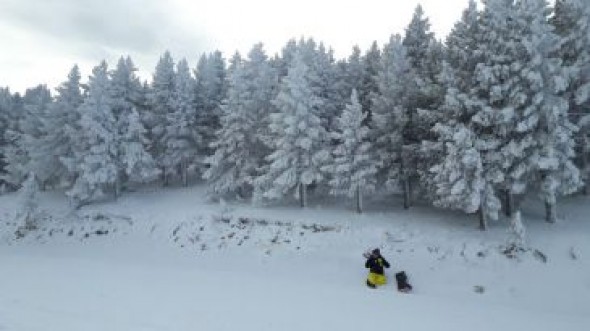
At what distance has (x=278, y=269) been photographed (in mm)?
28906

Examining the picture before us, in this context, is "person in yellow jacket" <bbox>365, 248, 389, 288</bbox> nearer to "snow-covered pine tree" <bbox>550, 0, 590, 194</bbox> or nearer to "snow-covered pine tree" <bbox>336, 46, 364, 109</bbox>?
"snow-covered pine tree" <bbox>550, 0, 590, 194</bbox>

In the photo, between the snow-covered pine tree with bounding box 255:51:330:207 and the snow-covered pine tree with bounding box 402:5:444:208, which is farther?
the snow-covered pine tree with bounding box 255:51:330:207

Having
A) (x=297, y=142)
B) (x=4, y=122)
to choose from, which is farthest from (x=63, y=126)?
(x=297, y=142)

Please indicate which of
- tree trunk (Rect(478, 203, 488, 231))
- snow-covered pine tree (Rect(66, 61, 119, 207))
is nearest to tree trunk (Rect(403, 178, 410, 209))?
tree trunk (Rect(478, 203, 488, 231))

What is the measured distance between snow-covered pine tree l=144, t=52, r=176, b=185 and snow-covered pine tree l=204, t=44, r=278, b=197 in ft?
32.3

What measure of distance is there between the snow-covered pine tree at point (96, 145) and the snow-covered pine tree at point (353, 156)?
68.5ft

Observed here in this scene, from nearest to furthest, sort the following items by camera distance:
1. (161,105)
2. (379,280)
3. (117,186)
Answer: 1. (379,280)
2. (117,186)
3. (161,105)

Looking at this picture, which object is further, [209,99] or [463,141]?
[209,99]

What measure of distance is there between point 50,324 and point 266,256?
20.0 metres

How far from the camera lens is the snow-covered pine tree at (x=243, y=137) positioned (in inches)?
1671

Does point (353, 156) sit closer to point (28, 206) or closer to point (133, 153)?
point (133, 153)

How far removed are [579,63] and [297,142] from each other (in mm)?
18252

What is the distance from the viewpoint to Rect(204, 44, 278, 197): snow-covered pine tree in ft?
139

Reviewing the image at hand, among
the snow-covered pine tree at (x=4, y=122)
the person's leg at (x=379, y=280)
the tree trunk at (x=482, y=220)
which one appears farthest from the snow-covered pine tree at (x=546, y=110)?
the snow-covered pine tree at (x=4, y=122)
